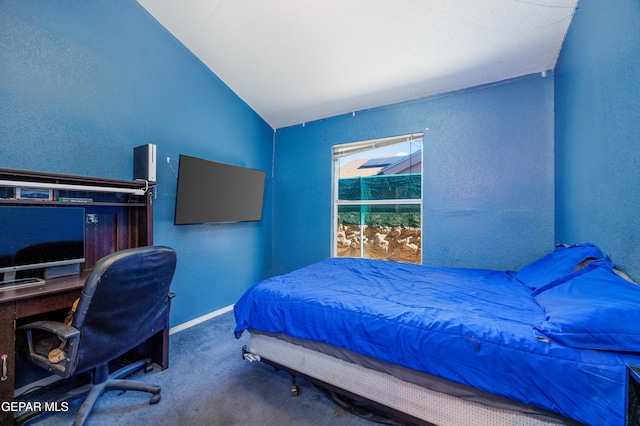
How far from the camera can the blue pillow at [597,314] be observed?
97 cm

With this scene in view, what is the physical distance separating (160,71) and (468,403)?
347 cm

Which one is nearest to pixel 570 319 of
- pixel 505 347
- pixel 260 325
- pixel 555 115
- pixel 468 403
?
pixel 505 347

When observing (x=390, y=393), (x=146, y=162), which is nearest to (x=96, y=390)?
(x=146, y=162)

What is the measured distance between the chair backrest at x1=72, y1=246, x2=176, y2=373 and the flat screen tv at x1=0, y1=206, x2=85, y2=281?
77cm

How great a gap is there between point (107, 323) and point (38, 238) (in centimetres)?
90

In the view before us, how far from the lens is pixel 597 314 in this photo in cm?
103

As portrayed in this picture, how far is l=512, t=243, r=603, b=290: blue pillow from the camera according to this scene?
163 cm

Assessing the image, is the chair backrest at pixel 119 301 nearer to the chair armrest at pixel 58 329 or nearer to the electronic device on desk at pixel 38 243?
the chair armrest at pixel 58 329

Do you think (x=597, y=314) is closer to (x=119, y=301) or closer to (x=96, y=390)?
(x=119, y=301)

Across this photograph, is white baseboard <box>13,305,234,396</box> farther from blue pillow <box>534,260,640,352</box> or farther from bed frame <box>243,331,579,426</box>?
blue pillow <box>534,260,640,352</box>

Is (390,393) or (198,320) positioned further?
(198,320)

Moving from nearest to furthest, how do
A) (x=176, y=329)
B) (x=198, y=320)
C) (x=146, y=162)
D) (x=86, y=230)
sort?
(x=86, y=230) → (x=146, y=162) → (x=176, y=329) → (x=198, y=320)

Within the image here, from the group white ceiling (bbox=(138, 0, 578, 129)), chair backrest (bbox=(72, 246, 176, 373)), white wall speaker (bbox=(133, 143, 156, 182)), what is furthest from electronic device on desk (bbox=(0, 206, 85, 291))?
white ceiling (bbox=(138, 0, 578, 129))

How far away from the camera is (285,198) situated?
156 inches
